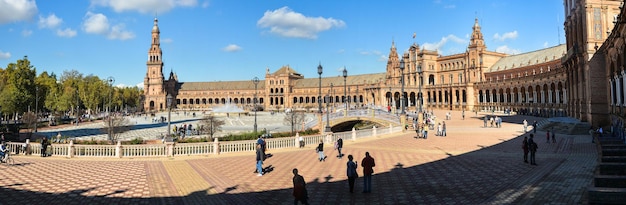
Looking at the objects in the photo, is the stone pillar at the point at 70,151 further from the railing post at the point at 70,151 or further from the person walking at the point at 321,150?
the person walking at the point at 321,150

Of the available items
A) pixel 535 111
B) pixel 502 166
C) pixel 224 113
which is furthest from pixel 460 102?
pixel 502 166

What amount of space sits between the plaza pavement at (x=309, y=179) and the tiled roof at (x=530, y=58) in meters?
60.7

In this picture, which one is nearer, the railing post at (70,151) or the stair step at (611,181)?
the stair step at (611,181)

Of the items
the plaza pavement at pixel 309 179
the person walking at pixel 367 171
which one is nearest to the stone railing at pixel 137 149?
the plaza pavement at pixel 309 179

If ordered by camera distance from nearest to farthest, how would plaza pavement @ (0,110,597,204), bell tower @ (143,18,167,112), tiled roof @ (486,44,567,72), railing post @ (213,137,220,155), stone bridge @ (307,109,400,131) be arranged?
plaza pavement @ (0,110,597,204)
railing post @ (213,137,220,155)
stone bridge @ (307,109,400,131)
tiled roof @ (486,44,567,72)
bell tower @ (143,18,167,112)

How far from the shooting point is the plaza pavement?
1110cm

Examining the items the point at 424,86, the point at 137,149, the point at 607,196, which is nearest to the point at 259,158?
the point at 137,149

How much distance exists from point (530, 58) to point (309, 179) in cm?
8342

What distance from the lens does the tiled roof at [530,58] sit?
7188 centimetres

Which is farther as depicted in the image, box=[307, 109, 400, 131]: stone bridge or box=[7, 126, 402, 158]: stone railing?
box=[307, 109, 400, 131]: stone bridge

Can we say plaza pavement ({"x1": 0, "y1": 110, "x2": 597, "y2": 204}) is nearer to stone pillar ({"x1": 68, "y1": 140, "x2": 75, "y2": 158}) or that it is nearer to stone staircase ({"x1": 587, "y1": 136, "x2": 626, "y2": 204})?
stone pillar ({"x1": 68, "y1": 140, "x2": 75, "y2": 158})

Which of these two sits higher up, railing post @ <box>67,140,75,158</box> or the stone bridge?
the stone bridge

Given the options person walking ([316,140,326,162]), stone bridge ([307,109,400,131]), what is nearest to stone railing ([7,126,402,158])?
person walking ([316,140,326,162])

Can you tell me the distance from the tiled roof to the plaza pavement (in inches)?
2391
